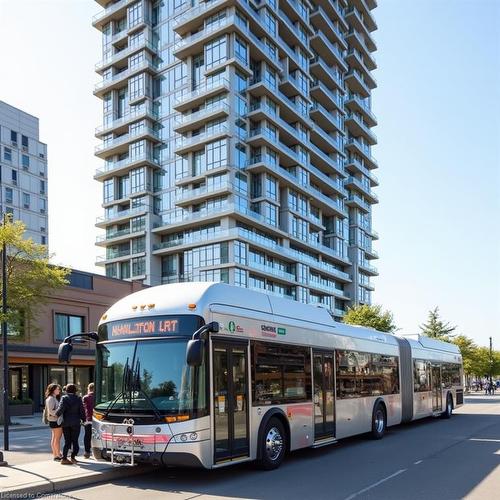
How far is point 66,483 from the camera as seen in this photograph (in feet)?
30.9

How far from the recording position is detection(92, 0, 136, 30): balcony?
74.9m

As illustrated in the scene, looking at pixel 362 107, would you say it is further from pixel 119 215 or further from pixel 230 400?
pixel 230 400

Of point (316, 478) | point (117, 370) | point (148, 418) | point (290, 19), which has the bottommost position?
point (316, 478)

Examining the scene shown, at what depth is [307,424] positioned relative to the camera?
12.5 meters

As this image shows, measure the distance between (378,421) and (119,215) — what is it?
60321 mm

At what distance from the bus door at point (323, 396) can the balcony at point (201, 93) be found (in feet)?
172

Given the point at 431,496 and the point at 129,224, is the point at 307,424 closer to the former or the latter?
the point at 431,496

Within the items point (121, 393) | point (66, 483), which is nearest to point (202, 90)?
point (121, 393)

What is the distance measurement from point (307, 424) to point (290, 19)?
69868 mm

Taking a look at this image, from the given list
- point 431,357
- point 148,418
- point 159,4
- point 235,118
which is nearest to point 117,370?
point 148,418

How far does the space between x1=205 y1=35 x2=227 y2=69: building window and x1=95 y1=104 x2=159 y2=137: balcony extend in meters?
10.3

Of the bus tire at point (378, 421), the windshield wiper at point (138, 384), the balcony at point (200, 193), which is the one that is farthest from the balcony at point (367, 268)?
the windshield wiper at point (138, 384)

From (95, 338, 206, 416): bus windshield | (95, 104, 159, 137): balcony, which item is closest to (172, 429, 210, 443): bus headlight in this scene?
(95, 338, 206, 416): bus windshield

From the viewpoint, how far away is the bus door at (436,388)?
21.7 metres
